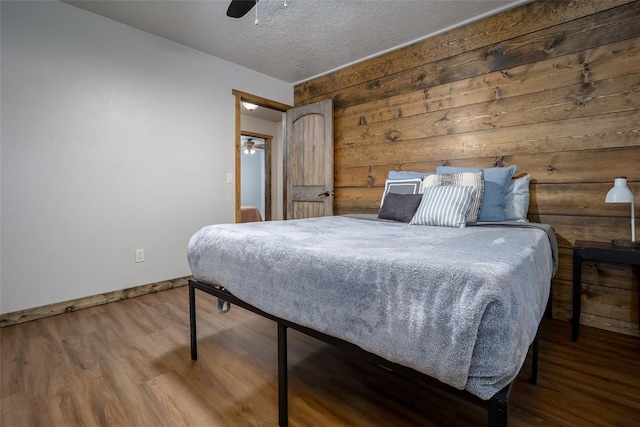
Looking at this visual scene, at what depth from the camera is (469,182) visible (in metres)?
2.21

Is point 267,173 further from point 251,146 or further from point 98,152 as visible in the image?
point 98,152

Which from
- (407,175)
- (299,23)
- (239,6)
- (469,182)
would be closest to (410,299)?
(469,182)

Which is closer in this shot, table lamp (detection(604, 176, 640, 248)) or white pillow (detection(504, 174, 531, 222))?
table lamp (detection(604, 176, 640, 248))

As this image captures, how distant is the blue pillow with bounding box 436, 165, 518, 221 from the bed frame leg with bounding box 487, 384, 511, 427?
1672 millimetres

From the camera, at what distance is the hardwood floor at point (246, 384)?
48.6 inches

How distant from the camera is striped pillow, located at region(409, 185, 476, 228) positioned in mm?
1930

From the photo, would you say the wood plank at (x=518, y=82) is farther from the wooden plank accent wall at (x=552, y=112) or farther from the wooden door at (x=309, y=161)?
the wooden door at (x=309, y=161)

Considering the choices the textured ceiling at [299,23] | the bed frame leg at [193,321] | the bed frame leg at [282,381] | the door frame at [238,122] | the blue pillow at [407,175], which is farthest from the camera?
the door frame at [238,122]

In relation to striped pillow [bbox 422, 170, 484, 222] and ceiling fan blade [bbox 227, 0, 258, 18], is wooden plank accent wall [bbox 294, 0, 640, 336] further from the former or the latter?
ceiling fan blade [bbox 227, 0, 258, 18]

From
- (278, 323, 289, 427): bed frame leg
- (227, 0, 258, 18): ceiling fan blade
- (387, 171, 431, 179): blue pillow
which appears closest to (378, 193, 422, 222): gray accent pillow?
(387, 171, 431, 179): blue pillow

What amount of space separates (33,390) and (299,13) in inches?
116

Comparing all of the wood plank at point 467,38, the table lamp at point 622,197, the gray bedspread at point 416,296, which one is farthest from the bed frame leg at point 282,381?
the wood plank at point 467,38

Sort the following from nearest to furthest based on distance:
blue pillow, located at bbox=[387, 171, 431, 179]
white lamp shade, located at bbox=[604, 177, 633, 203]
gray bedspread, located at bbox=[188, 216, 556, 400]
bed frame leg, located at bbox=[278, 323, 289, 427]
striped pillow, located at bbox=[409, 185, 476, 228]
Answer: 1. gray bedspread, located at bbox=[188, 216, 556, 400]
2. bed frame leg, located at bbox=[278, 323, 289, 427]
3. white lamp shade, located at bbox=[604, 177, 633, 203]
4. striped pillow, located at bbox=[409, 185, 476, 228]
5. blue pillow, located at bbox=[387, 171, 431, 179]

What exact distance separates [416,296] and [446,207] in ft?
4.39
